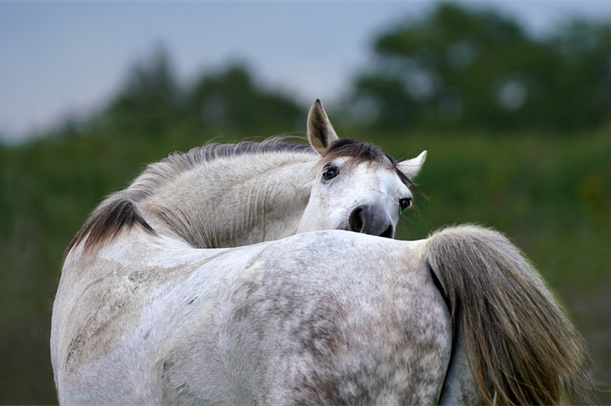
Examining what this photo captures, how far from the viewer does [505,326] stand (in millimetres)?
3250

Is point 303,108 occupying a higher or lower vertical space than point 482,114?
higher

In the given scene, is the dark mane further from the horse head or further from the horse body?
the horse body

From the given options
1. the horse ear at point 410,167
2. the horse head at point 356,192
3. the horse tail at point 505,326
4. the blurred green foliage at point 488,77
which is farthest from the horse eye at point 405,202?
the blurred green foliage at point 488,77

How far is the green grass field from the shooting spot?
10.2 m

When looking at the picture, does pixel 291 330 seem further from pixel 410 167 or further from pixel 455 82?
pixel 455 82

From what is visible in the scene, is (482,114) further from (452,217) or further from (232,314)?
(232,314)

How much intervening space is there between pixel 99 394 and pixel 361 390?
128cm

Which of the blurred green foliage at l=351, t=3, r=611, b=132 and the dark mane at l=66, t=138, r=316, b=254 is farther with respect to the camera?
the blurred green foliage at l=351, t=3, r=611, b=132

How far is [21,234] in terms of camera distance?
12.6 metres

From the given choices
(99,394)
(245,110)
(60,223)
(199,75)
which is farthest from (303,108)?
(99,394)

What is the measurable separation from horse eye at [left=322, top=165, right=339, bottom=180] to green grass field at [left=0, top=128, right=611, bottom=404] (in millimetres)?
772

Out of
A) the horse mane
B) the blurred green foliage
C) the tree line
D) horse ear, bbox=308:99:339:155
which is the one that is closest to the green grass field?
the horse mane

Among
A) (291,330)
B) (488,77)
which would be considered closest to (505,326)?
(291,330)

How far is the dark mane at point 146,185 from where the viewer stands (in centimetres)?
460
